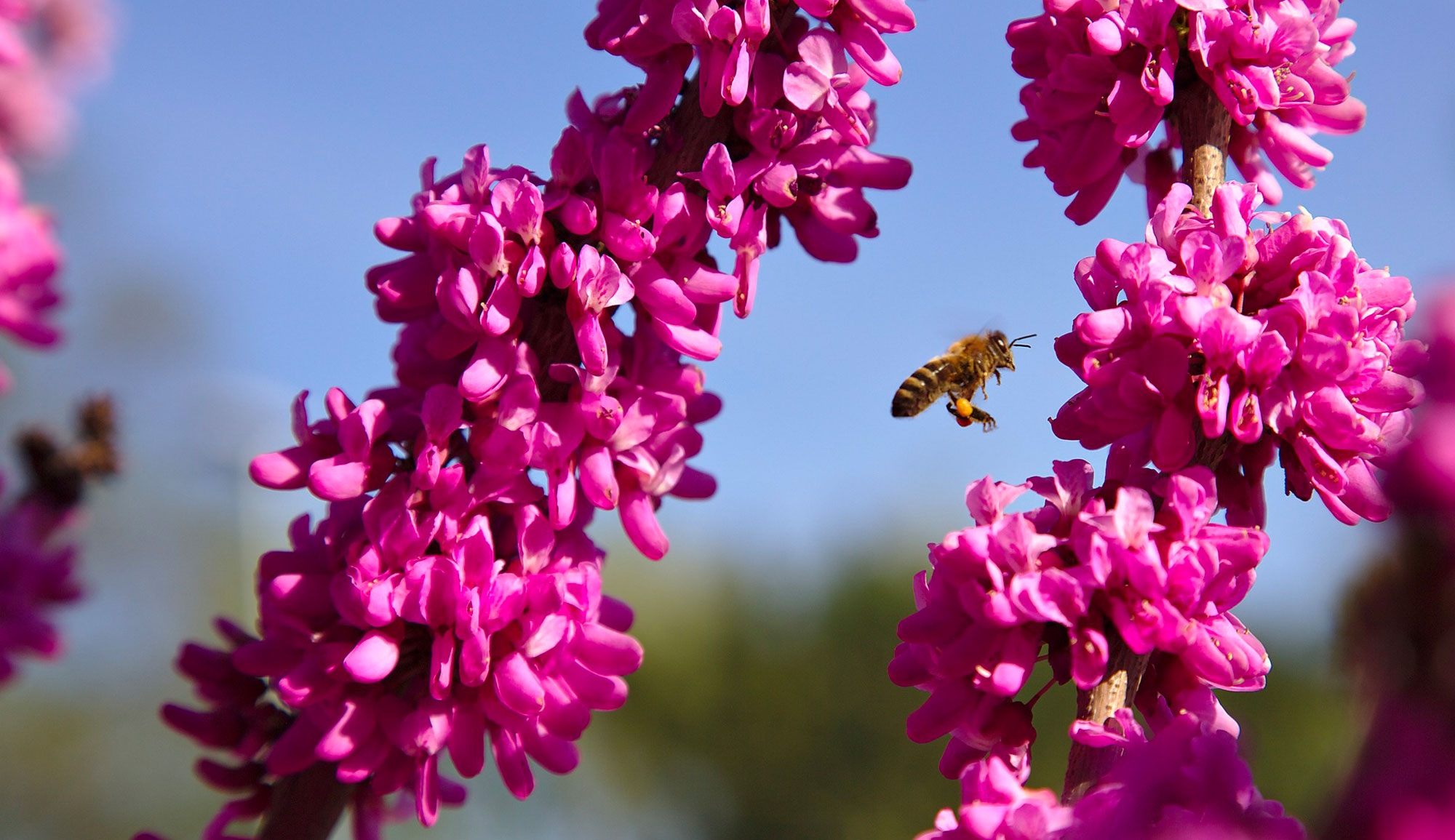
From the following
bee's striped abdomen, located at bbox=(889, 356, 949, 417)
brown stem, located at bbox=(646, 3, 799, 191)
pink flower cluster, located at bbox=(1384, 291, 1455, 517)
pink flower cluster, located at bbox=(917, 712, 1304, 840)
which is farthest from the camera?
bee's striped abdomen, located at bbox=(889, 356, 949, 417)

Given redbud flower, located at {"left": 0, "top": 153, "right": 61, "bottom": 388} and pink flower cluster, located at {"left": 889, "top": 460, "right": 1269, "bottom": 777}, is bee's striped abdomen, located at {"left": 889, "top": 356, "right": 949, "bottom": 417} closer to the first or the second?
pink flower cluster, located at {"left": 889, "top": 460, "right": 1269, "bottom": 777}

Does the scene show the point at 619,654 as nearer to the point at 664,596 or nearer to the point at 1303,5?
the point at 1303,5

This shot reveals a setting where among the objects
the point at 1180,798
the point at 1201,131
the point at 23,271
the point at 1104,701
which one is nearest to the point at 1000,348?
the point at 1201,131

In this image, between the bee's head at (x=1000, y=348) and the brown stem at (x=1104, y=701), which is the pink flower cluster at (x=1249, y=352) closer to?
the brown stem at (x=1104, y=701)

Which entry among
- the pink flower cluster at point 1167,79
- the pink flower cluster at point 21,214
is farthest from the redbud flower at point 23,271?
the pink flower cluster at point 1167,79

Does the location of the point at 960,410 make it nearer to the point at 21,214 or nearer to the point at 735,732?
the point at 21,214

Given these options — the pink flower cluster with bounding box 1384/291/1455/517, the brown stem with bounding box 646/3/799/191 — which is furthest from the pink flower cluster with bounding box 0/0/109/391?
the pink flower cluster with bounding box 1384/291/1455/517
